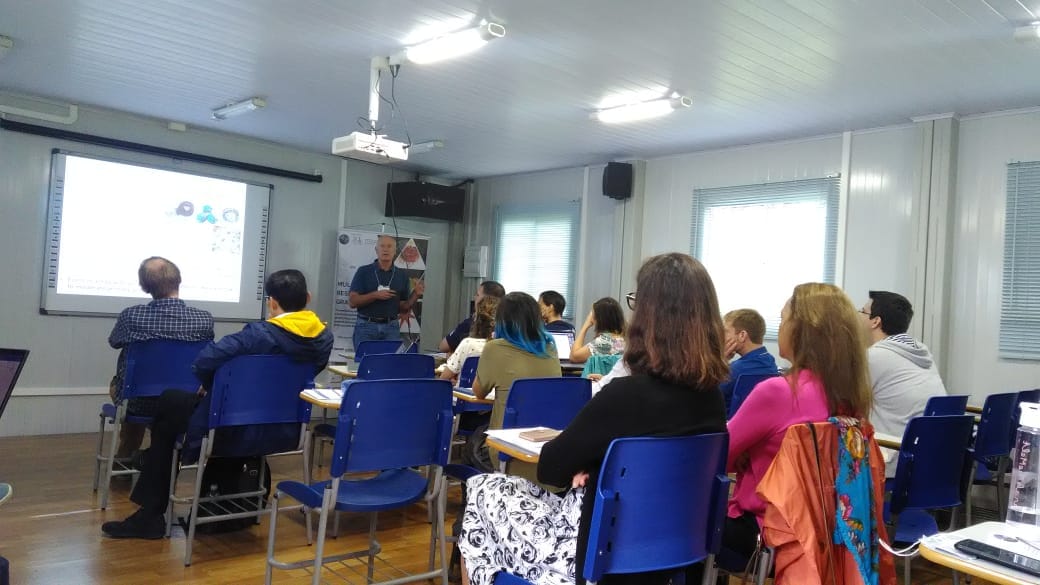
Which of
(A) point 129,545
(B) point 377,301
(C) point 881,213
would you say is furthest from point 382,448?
(B) point 377,301

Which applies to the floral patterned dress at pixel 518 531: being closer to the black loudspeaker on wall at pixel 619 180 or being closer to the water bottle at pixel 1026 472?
the water bottle at pixel 1026 472

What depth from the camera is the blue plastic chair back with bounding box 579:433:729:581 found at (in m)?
1.67

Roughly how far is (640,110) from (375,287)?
11.0ft

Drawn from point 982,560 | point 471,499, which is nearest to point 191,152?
point 471,499

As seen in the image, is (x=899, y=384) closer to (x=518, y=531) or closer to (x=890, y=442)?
(x=890, y=442)

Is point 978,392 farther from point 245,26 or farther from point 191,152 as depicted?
point 191,152

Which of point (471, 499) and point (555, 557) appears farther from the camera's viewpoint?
point (471, 499)

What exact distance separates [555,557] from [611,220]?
5625 millimetres

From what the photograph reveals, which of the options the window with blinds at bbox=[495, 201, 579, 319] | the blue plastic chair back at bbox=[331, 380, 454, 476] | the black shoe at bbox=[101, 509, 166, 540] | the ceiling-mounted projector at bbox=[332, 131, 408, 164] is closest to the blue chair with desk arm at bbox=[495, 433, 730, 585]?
the blue plastic chair back at bbox=[331, 380, 454, 476]

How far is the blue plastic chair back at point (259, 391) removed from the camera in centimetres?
322

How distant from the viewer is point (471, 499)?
2008 mm

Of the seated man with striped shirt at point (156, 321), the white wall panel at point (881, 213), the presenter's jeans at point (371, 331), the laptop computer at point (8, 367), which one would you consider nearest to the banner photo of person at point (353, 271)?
the presenter's jeans at point (371, 331)

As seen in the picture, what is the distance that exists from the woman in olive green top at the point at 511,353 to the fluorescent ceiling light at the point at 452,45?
1.40 meters

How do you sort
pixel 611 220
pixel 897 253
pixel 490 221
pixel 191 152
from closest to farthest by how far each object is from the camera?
pixel 897 253
pixel 191 152
pixel 611 220
pixel 490 221
